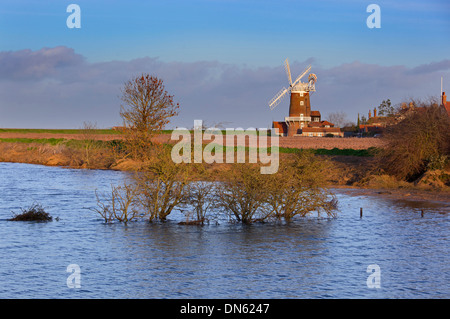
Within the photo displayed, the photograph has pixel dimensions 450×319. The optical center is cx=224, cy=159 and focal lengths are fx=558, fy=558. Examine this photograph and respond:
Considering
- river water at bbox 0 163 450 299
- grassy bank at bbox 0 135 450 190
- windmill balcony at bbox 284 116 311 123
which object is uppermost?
windmill balcony at bbox 284 116 311 123

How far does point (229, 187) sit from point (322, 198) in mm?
4459

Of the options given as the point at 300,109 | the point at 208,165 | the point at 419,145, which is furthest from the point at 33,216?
the point at 300,109

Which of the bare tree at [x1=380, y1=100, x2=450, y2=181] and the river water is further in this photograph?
the bare tree at [x1=380, y1=100, x2=450, y2=181]

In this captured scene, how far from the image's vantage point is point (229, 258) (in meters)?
17.3

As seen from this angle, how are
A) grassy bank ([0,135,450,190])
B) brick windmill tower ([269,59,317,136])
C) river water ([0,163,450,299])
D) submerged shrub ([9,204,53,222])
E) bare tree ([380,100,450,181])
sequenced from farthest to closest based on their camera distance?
brick windmill tower ([269,59,317,136])
bare tree ([380,100,450,181])
grassy bank ([0,135,450,190])
submerged shrub ([9,204,53,222])
river water ([0,163,450,299])

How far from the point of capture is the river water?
14289 millimetres

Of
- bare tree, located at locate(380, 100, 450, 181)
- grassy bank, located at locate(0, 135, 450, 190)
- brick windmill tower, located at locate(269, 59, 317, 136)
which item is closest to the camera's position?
grassy bank, located at locate(0, 135, 450, 190)

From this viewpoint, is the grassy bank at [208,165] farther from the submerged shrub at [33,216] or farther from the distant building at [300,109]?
the distant building at [300,109]

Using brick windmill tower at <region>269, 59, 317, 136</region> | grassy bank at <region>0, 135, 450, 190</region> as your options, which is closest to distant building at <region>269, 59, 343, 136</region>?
brick windmill tower at <region>269, 59, 317, 136</region>

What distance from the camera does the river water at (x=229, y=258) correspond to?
46.9 feet

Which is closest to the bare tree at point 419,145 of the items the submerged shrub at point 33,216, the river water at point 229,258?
the river water at point 229,258

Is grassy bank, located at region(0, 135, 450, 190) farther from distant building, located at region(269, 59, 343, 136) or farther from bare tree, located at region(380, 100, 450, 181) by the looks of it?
distant building, located at region(269, 59, 343, 136)

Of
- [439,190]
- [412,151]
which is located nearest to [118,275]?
[439,190]

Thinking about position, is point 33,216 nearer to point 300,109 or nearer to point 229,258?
point 229,258
